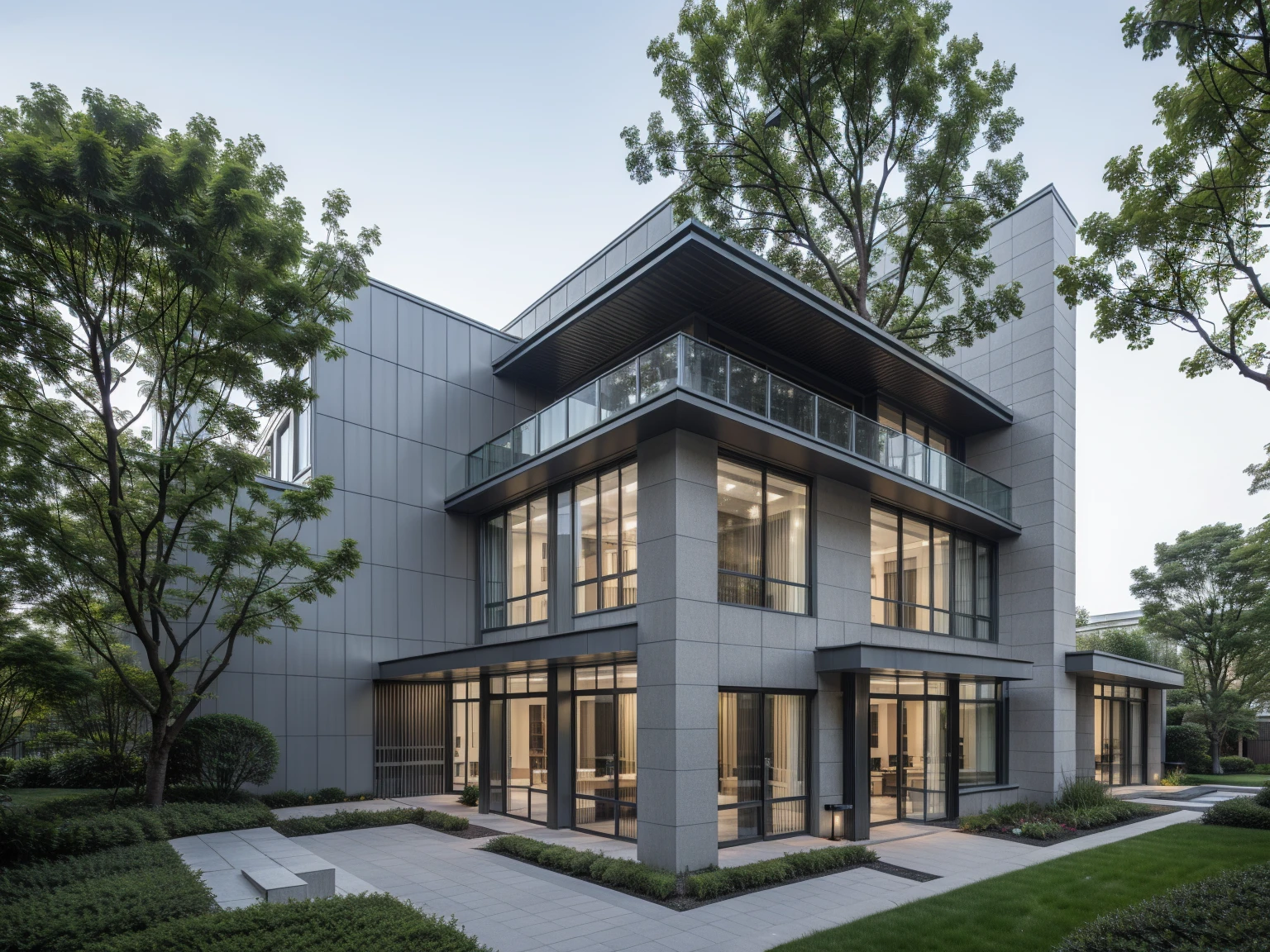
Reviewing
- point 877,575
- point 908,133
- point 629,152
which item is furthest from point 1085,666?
point 629,152

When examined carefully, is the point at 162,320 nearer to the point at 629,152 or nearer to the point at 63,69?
the point at 63,69

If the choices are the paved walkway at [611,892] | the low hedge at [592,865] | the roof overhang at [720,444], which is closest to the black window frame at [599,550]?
the roof overhang at [720,444]

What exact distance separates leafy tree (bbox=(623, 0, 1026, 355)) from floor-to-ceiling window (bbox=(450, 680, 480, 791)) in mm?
13643

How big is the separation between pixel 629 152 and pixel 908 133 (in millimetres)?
6595

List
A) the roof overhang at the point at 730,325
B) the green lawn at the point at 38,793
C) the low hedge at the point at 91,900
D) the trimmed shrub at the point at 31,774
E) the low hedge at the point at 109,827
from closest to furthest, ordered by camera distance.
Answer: the low hedge at the point at 91,900
the low hedge at the point at 109,827
the roof overhang at the point at 730,325
the green lawn at the point at 38,793
the trimmed shrub at the point at 31,774

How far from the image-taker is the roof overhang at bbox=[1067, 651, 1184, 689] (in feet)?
62.0

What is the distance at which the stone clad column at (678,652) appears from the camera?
11.0 meters

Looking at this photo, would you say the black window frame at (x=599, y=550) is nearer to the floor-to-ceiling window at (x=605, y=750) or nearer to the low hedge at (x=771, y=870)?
the floor-to-ceiling window at (x=605, y=750)

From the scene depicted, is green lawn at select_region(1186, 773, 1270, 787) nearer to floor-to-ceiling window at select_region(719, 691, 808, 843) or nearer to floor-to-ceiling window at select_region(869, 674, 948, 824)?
floor-to-ceiling window at select_region(869, 674, 948, 824)

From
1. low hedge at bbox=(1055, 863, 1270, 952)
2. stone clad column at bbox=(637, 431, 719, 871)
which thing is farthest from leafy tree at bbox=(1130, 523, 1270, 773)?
stone clad column at bbox=(637, 431, 719, 871)

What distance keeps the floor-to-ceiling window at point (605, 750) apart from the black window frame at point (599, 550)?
1236mm

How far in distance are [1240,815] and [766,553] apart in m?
11.8

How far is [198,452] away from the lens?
12.2 meters

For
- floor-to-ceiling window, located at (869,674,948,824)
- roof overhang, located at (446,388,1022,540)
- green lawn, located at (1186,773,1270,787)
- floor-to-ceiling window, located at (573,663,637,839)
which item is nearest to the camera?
roof overhang, located at (446,388,1022,540)
